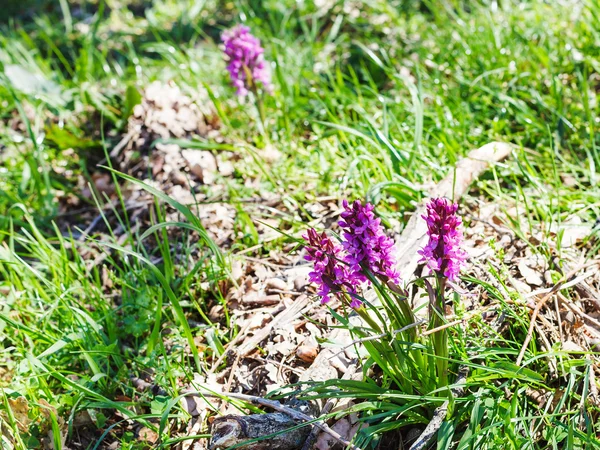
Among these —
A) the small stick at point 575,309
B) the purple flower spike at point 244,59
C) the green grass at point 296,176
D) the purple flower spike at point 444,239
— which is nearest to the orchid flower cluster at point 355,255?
the purple flower spike at point 444,239

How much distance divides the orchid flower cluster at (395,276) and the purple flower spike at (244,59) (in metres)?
1.77

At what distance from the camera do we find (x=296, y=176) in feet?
10.3

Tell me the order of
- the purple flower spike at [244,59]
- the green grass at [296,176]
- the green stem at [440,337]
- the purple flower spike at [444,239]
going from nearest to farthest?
the purple flower spike at [444,239], the green stem at [440,337], the green grass at [296,176], the purple flower spike at [244,59]

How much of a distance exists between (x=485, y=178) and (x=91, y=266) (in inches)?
77.6

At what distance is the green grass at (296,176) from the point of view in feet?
6.51

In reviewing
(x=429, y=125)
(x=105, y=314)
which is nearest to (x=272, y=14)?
(x=429, y=125)

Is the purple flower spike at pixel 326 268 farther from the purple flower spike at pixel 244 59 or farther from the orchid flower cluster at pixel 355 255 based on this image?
the purple flower spike at pixel 244 59

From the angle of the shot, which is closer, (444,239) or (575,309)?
(444,239)

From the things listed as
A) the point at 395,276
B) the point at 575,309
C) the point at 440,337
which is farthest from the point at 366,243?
the point at 575,309

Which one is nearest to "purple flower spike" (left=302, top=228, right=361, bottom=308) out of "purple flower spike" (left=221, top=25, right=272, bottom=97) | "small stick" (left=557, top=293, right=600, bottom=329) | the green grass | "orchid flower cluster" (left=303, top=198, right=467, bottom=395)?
"orchid flower cluster" (left=303, top=198, right=467, bottom=395)

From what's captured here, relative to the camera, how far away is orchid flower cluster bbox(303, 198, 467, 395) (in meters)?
1.60

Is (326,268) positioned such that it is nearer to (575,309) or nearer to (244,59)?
(575,309)

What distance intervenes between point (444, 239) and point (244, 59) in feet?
6.77

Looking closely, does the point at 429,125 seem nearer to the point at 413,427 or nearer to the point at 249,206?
the point at 249,206
